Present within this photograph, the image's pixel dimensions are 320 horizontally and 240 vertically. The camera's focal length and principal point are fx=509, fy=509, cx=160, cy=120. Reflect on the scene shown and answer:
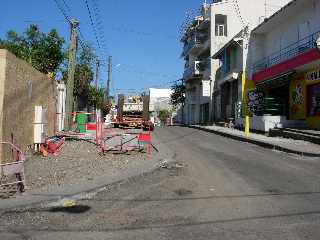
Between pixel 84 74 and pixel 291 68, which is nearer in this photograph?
pixel 291 68

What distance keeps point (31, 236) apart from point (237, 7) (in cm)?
4727

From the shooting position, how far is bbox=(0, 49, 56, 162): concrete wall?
13.0 metres

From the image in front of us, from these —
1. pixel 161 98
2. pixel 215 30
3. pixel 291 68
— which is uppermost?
pixel 215 30

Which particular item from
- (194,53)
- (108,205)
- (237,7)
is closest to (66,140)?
(108,205)

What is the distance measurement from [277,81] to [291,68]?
2.76m

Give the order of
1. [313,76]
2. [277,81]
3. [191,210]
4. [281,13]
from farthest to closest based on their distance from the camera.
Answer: [281,13] → [277,81] → [313,76] → [191,210]

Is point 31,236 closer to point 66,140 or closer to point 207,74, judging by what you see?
point 66,140

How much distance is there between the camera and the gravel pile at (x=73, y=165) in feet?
39.5

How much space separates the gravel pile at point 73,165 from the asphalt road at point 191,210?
1308mm

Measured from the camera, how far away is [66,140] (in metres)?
21.5

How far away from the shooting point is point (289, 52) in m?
32.0

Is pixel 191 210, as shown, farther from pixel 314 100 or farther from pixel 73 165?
pixel 314 100

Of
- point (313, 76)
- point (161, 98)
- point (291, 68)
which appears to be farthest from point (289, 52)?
point (161, 98)

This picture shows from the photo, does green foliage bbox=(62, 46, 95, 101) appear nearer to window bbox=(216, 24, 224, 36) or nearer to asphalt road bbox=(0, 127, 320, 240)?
window bbox=(216, 24, 224, 36)
